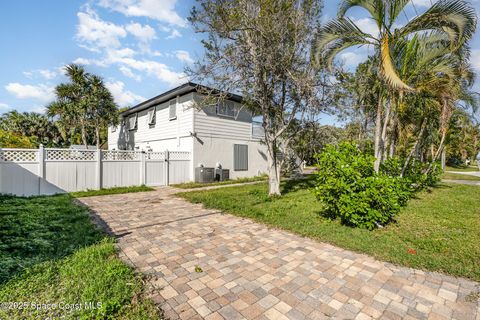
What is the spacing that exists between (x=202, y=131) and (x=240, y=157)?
316cm

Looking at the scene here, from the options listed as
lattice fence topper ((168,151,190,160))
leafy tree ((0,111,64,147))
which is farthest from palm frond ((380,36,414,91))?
A: leafy tree ((0,111,64,147))

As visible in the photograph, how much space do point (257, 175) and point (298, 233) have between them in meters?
10.9

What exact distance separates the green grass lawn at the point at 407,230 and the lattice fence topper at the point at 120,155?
477cm

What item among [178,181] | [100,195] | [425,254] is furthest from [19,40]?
[425,254]

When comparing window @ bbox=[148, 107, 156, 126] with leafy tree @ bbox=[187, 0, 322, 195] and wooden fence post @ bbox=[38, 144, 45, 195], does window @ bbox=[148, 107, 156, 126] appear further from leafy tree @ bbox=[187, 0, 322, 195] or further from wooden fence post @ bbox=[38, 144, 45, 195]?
leafy tree @ bbox=[187, 0, 322, 195]

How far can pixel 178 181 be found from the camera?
1220cm

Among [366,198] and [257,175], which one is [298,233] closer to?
[366,198]

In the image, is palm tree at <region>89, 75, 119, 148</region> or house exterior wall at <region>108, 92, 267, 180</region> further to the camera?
palm tree at <region>89, 75, 119, 148</region>

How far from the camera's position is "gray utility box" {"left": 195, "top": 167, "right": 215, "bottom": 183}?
12344 millimetres

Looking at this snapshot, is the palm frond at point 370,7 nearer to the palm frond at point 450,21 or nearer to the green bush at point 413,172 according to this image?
the palm frond at point 450,21

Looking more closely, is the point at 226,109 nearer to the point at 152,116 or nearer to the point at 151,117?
the point at 152,116

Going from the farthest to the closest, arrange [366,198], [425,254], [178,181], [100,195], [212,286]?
[178,181] → [100,195] → [366,198] → [425,254] → [212,286]

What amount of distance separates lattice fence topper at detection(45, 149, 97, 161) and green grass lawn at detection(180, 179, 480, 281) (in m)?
5.17

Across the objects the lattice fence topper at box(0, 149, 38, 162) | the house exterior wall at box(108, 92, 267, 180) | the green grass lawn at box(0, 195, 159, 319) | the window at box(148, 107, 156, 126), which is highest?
the window at box(148, 107, 156, 126)
